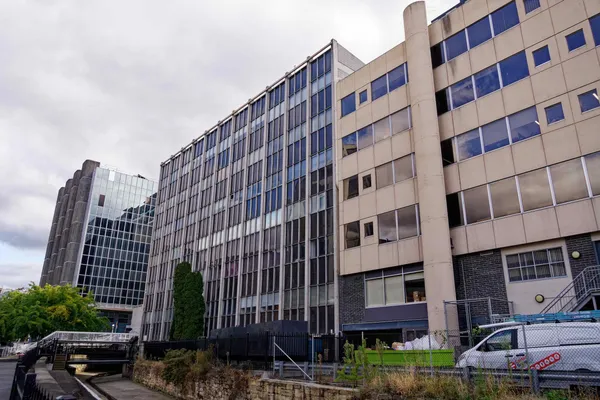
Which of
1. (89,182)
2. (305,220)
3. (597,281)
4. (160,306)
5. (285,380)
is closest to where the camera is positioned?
(285,380)

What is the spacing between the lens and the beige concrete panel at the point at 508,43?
21.2m

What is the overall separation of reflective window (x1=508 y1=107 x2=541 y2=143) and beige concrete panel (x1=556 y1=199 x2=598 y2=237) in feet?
12.9

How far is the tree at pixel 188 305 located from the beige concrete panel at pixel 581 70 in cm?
3607

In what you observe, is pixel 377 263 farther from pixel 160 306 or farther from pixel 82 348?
pixel 160 306

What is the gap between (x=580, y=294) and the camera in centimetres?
1653

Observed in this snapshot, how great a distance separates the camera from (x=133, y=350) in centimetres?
3650

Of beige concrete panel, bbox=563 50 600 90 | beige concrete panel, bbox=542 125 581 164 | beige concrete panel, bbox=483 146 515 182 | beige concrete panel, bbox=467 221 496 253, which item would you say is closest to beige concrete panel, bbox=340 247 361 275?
beige concrete panel, bbox=467 221 496 253

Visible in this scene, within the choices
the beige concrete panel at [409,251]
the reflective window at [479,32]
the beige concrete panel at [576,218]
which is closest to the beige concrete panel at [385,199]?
the beige concrete panel at [409,251]

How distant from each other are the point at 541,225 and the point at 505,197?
223 centimetres

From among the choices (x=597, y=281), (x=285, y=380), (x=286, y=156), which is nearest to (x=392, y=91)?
(x=286, y=156)

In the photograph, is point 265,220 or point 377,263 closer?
point 377,263

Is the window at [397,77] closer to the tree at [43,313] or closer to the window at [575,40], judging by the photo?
the window at [575,40]

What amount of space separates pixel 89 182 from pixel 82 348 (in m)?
61.9

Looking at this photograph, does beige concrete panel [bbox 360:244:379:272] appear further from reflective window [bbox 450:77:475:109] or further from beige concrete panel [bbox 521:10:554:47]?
beige concrete panel [bbox 521:10:554:47]
